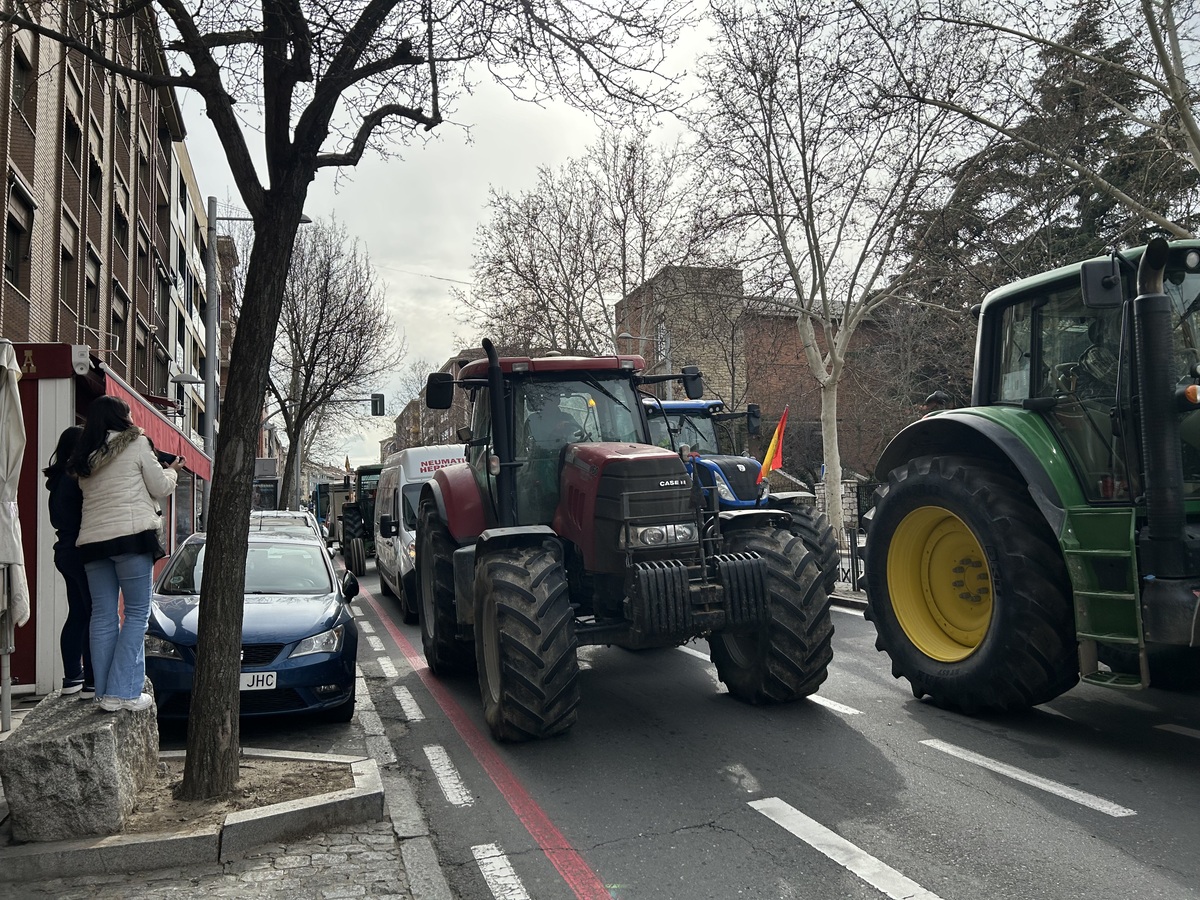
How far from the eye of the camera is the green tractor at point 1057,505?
488 cm

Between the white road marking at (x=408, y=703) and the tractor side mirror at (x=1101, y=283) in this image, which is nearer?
the tractor side mirror at (x=1101, y=283)

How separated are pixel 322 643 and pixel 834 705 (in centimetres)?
382

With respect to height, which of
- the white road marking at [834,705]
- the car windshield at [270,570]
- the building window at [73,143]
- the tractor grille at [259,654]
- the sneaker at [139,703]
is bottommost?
the white road marking at [834,705]

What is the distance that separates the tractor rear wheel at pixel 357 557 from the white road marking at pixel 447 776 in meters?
16.8

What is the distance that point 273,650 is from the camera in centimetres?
676

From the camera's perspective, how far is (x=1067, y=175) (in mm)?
13320

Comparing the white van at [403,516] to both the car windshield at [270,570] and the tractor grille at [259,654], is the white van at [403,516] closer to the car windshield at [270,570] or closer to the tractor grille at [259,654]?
the car windshield at [270,570]

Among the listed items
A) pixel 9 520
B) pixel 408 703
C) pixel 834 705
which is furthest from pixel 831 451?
pixel 9 520

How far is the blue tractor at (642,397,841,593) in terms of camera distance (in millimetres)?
9219

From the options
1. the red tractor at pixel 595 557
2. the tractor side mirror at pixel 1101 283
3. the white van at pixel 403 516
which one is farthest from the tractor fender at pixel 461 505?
the tractor side mirror at pixel 1101 283

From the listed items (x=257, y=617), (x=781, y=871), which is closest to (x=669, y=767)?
(x=781, y=871)

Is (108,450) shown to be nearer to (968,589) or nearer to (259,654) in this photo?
(259,654)

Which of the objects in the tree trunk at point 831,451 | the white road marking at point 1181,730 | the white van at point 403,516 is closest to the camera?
the white road marking at point 1181,730

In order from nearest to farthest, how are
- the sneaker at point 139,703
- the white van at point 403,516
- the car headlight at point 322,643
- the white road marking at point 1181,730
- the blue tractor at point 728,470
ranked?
the sneaker at point 139,703
the white road marking at point 1181,730
the car headlight at point 322,643
the blue tractor at point 728,470
the white van at point 403,516
